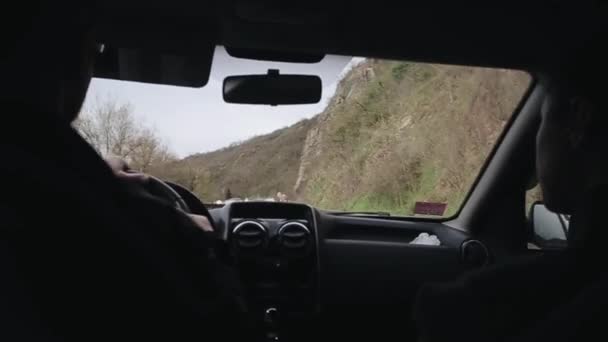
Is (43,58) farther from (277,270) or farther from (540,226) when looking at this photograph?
(540,226)

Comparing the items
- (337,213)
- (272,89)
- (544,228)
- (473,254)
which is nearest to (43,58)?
(272,89)

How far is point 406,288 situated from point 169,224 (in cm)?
318

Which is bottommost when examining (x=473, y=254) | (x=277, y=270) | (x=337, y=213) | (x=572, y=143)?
(x=277, y=270)

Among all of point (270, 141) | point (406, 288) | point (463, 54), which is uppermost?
point (463, 54)

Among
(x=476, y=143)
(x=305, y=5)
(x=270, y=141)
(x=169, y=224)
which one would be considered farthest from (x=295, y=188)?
(x=169, y=224)

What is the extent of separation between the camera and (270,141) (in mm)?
4875

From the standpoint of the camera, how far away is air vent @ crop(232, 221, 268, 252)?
175 inches

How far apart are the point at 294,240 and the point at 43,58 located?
9.26ft

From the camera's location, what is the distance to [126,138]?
428cm

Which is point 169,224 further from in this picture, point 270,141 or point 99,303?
point 270,141

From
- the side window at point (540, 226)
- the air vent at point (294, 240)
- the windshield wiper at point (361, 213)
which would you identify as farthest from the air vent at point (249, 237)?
the side window at point (540, 226)

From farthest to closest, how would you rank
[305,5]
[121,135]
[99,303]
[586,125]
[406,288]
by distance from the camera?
[406,288] → [121,135] → [305,5] → [586,125] → [99,303]

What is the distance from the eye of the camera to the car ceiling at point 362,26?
11.5ft

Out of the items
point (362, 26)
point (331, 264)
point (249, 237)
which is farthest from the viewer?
point (331, 264)
